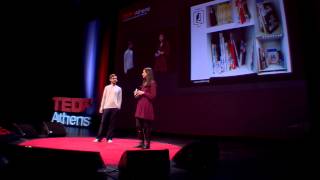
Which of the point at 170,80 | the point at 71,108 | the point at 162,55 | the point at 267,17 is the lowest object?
the point at 71,108

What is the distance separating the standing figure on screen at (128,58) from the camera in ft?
25.9

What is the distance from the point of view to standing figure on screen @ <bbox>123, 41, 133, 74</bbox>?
25.9ft

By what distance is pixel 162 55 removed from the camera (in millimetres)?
6969

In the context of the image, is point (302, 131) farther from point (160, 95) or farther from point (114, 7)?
point (114, 7)

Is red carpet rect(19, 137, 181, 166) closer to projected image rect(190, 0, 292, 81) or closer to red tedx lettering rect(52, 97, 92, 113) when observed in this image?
projected image rect(190, 0, 292, 81)

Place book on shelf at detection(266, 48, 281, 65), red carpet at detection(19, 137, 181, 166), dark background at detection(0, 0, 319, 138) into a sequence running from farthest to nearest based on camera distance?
book on shelf at detection(266, 48, 281, 65) → dark background at detection(0, 0, 319, 138) → red carpet at detection(19, 137, 181, 166)

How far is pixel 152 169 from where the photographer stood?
6.25 ft

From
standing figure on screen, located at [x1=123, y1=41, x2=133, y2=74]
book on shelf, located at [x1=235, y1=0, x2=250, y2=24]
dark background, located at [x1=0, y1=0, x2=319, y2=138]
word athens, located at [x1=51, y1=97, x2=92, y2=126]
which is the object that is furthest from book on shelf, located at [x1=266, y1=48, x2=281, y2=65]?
word athens, located at [x1=51, y1=97, x2=92, y2=126]

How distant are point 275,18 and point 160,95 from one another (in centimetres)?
322

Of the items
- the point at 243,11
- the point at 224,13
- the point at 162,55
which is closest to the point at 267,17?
the point at 243,11

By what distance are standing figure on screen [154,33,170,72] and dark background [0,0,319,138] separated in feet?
0.85

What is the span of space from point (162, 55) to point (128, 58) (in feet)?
4.58

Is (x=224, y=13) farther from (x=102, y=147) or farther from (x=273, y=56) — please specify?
(x=102, y=147)

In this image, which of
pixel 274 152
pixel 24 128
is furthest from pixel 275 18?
pixel 24 128
